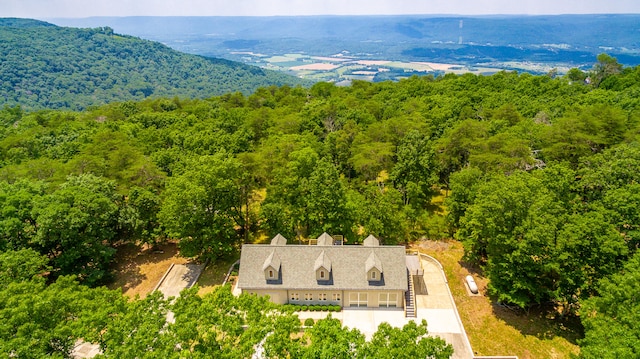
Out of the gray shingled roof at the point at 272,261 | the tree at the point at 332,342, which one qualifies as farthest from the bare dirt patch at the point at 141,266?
the tree at the point at 332,342

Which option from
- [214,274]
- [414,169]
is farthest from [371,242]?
[214,274]

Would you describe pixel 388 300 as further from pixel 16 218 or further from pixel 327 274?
pixel 16 218

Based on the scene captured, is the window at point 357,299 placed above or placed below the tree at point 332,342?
below

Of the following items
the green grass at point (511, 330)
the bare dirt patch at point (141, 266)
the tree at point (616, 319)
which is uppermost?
the tree at point (616, 319)

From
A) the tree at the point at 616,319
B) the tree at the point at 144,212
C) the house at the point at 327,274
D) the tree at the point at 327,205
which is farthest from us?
the tree at the point at 144,212

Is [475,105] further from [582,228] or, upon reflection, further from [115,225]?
[115,225]

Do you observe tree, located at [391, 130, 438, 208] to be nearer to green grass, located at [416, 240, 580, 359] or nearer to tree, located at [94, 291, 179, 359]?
green grass, located at [416, 240, 580, 359]

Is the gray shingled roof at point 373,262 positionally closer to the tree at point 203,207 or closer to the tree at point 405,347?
the tree at point 405,347
